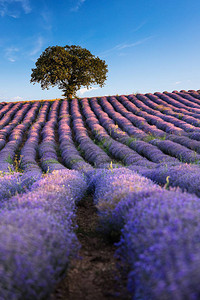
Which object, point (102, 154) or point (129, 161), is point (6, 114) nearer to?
point (102, 154)

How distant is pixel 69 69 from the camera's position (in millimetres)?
26859

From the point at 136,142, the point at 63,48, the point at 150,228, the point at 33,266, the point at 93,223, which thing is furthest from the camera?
the point at 63,48

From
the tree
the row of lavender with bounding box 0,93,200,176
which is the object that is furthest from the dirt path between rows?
the tree

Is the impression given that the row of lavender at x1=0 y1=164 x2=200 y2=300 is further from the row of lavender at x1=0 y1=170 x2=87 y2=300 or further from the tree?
the tree

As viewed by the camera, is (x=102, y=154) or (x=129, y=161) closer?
(x=129, y=161)

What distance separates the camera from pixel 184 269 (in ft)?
4.14

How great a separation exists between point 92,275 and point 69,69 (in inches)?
1055

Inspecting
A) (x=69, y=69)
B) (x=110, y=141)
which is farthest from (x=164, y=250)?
(x=69, y=69)

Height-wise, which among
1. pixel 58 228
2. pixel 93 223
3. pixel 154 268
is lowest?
pixel 93 223

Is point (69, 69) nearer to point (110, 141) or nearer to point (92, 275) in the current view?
point (110, 141)

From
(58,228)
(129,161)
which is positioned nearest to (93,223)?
(58,228)

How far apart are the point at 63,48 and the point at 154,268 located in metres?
28.3

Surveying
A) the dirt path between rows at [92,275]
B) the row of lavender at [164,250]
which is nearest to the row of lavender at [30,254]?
the dirt path between rows at [92,275]

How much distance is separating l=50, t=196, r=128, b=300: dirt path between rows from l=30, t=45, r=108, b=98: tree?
952 inches
